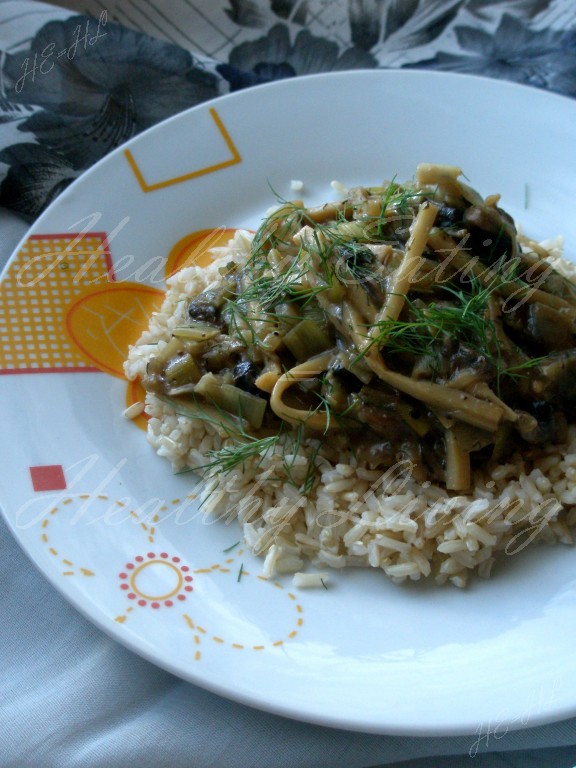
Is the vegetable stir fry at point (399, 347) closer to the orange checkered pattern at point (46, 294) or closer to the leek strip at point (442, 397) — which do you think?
the leek strip at point (442, 397)

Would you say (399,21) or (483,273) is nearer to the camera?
(483,273)

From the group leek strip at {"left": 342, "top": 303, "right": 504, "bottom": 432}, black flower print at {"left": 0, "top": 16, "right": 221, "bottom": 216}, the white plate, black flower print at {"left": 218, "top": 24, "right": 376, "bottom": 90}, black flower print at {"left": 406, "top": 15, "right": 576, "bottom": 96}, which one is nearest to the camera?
the white plate

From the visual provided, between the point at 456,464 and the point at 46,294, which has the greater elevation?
the point at 46,294

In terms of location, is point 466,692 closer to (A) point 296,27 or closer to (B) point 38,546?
(B) point 38,546

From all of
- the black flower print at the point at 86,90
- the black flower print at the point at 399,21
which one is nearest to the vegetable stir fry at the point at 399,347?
the black flower print at the point at 86,90

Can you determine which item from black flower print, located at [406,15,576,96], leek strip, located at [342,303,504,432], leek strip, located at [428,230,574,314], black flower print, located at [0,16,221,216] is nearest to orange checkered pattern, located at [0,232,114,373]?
black flower print, located at [0,16,221,216]

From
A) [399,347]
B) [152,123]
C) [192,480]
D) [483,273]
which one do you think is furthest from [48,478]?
[152,123]

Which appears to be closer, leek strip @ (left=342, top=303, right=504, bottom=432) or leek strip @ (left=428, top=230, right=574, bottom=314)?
leek strip @ (left=342, top=303, right=504, bottom=432)

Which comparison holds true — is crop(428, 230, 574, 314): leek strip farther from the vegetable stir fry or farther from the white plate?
the white plate

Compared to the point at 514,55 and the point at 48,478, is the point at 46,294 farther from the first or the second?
the point at 514,55
